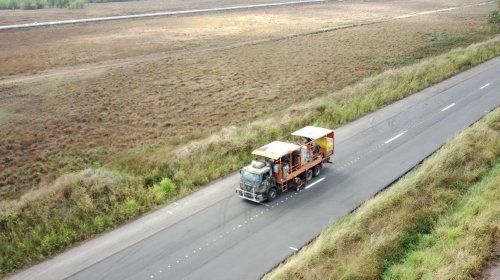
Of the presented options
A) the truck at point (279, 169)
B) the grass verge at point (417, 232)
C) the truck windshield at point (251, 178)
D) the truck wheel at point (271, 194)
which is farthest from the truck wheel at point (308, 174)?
the grass verge at point (417, 232)

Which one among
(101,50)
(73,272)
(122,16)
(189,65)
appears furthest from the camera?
(122,16)

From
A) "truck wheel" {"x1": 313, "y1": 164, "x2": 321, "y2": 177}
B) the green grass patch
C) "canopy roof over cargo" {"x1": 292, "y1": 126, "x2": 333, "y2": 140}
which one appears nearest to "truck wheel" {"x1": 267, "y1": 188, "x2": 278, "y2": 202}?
"truck wheel" {"x1": 313, "y1": 164, "x2": 321, "y2": 177}

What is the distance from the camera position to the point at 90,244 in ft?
63.4

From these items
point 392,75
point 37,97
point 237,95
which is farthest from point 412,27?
point 37,97

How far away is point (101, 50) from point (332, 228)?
5034cm

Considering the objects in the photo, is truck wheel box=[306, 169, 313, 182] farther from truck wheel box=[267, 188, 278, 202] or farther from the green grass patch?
the green grass patch

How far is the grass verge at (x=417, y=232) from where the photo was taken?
51.7ft

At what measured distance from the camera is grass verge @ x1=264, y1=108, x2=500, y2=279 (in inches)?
620

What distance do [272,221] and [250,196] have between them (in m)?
1.95

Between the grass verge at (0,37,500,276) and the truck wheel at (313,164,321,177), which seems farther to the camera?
the truck wheel at (313,164,321,177)

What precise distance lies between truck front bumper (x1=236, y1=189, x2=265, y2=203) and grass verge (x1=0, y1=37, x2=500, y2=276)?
114 inches

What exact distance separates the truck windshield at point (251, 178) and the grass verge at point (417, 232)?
13.7ft

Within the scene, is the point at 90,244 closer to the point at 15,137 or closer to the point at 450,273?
the point at 450,273

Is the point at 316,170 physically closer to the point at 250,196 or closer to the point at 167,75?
the point at 250,196
